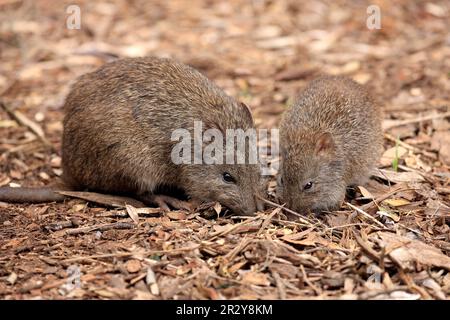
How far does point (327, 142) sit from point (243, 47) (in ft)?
16.8

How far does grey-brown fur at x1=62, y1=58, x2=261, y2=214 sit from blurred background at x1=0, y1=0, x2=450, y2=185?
1.62m

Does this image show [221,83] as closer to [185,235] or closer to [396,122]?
[396,122]

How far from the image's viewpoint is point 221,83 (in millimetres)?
10188

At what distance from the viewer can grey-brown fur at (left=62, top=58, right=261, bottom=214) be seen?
670cm

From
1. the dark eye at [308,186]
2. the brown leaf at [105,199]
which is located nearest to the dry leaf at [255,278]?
the dark eye at [308,186]

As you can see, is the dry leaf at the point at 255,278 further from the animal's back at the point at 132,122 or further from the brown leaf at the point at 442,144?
the brown leaf at the point at 442,144

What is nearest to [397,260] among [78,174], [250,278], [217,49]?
[250,278]

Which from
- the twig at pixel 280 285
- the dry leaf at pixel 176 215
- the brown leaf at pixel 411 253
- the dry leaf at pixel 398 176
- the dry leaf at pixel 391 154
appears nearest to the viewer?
the twig at pixel 280 285

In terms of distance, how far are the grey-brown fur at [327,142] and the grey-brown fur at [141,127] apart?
0.58m

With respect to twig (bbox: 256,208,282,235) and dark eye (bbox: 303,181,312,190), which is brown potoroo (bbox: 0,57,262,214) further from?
dark eye (bbox: 303,181,312,190)

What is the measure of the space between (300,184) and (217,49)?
530cm

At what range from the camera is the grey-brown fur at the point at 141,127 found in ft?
22.0

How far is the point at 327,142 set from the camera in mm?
6660

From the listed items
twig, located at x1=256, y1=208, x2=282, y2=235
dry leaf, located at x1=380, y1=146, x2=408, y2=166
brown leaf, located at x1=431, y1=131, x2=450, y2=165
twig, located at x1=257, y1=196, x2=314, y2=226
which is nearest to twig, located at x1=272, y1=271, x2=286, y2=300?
twig, located at x1=256, y1=208, x2=282, y2=235
